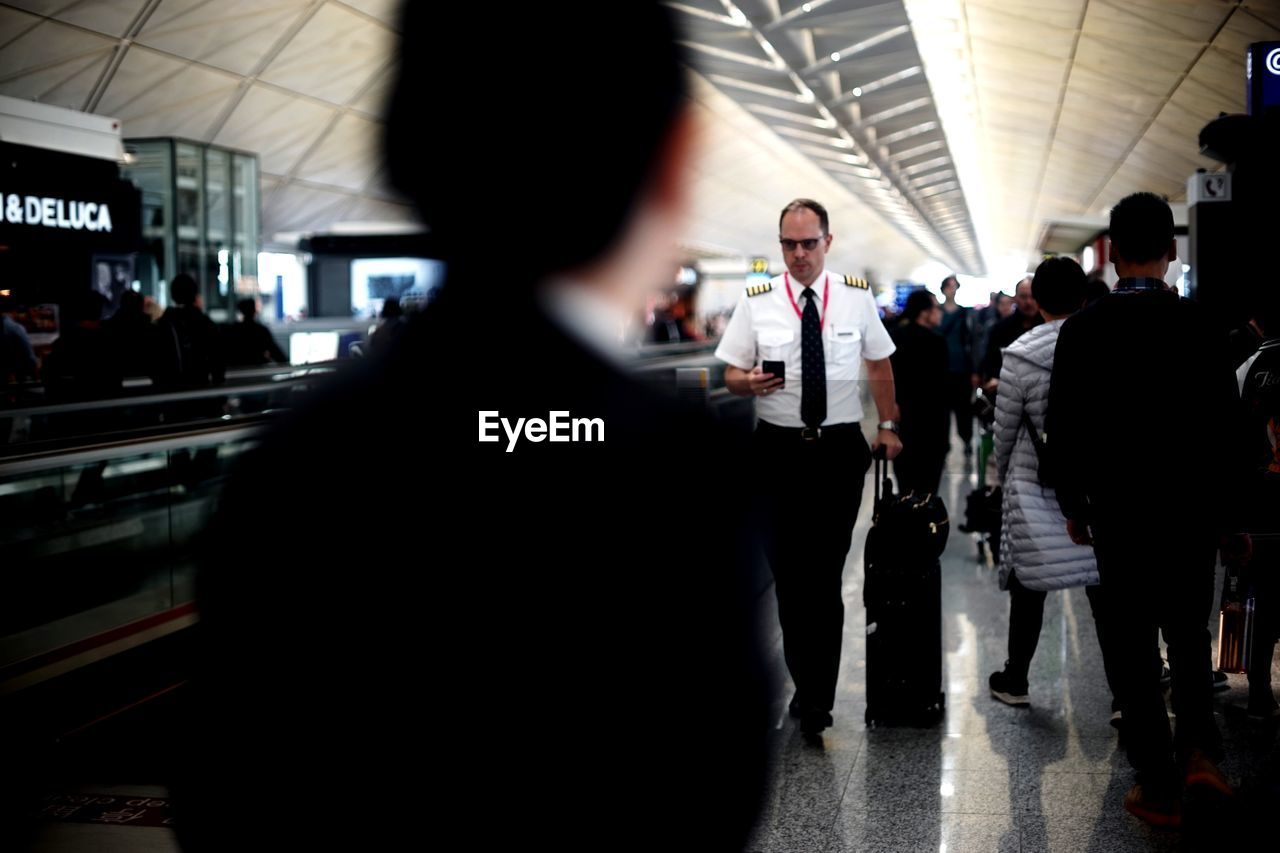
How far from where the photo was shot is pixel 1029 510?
4.74 m

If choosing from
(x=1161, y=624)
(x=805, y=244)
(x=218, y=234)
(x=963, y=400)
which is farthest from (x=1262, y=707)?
(x=218, y=234)

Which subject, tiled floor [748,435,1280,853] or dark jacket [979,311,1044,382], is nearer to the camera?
tiled floor [748,435,1280,853]

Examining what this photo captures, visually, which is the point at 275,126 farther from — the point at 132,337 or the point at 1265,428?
the point at 1265,428

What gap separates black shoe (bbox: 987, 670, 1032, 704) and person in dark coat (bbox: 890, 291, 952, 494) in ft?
10.4

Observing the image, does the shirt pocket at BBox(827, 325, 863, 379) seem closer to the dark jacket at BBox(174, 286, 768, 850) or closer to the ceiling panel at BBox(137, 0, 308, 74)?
the dark jacket at BBox(174, 286, 768, 850)

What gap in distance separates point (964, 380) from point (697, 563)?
1127 centimetres

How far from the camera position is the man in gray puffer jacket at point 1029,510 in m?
4.66

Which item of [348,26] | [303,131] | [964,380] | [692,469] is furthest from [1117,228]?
[303,131]

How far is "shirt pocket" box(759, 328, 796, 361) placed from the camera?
15.5 feet

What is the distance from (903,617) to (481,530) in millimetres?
3864

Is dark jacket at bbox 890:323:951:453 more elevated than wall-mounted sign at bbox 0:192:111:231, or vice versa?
wall-mounted sign at bbox 0:192:111:231

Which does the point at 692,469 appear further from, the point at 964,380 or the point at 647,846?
the point at 964,380

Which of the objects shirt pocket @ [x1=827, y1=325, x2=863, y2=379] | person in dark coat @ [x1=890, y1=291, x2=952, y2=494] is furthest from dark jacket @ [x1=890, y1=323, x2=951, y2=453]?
shirt pocket @ [x1=827, y1=325, x2=863, y2=379]

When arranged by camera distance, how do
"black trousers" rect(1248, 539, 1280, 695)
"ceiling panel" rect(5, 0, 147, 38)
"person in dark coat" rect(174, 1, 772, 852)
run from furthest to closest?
"ceiling panel" rect(5, 0, 147, 38) → "black trousers" rect(1248, 539, 1280, 695) → "person in dark coat" rect(174, 1, 772, 852)
